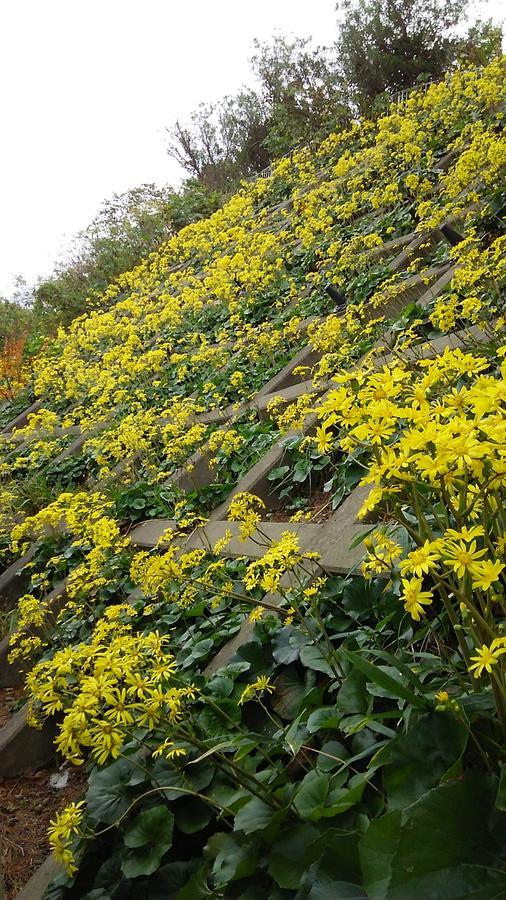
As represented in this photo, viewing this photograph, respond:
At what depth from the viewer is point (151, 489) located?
4.02m

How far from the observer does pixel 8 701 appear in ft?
10.8

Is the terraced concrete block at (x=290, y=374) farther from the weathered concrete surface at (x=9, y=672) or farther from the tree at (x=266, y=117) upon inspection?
the tree at (x=266, y=117)

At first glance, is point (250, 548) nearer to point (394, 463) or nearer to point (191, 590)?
point (191, 590)

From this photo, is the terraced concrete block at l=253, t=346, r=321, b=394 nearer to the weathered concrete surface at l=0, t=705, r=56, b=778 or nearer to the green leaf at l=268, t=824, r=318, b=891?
the weathered concrete surface at l=0, t=705, r=56, b=778

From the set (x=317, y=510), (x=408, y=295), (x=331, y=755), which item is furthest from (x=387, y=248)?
(x=331, y=755)

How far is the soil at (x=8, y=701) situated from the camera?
10.3 ft

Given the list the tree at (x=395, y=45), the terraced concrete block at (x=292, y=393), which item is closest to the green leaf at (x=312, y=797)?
the terraced concrete block at (x=292, y=393)

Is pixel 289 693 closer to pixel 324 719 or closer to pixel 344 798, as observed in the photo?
pixel 324 719

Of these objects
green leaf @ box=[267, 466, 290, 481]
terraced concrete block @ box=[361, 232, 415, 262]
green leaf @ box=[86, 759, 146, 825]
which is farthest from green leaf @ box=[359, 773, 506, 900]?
terraced concrete block @ box=[361, 232, 415, 262]

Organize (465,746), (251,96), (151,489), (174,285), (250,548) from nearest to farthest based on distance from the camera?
1. (465,746)
2. (250,548)
3. (151,489)
4. (174,285)
5. (251,96)

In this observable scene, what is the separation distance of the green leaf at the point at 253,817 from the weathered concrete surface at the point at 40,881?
0.97 m

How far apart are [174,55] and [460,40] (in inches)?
307

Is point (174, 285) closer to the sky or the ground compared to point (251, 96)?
closer to the ground

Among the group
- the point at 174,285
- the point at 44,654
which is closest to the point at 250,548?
the point at 44,654
